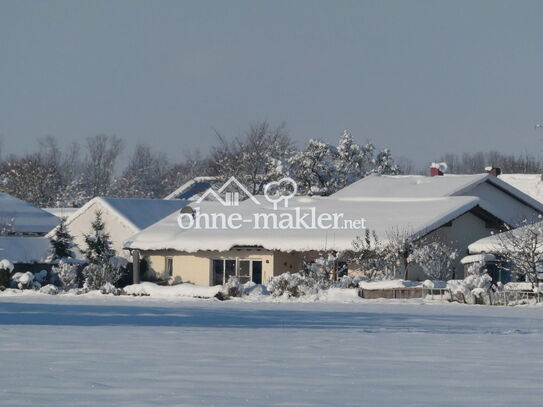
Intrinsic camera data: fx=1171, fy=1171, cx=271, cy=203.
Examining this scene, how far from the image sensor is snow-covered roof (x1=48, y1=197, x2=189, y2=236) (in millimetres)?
57156

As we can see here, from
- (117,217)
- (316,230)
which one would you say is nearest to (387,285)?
(316,230)

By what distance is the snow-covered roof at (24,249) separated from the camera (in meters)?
53.6

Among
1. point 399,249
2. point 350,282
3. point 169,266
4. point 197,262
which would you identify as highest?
point 399,249

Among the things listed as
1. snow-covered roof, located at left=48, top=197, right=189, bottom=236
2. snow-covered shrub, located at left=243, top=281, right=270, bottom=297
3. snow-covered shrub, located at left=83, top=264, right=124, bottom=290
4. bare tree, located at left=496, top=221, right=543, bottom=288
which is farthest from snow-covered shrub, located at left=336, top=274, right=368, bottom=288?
snow-covered roof, located at left=48, top=197, right=189, bottom=236

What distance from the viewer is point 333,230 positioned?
44.3m

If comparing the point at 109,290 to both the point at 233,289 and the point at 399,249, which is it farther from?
the point at 399,249

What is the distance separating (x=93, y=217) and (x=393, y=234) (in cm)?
2176

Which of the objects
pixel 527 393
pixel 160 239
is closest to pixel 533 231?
pixel 160 239

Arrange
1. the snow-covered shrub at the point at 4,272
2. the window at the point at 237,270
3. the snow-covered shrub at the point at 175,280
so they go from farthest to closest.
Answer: the snow-covered shrub at the point at 175,280 < the window at the point at 237,270 < the snow-covered shrub at the point at 4,272

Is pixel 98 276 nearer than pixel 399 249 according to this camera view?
No

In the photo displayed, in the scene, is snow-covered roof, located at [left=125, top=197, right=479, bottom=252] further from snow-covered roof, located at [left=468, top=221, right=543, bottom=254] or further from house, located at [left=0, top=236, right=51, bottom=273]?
house, located at [left=0, top=236, right=51, bottom=273]

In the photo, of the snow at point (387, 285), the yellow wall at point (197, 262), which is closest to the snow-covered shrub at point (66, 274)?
the yellow wall at point (197, 262)

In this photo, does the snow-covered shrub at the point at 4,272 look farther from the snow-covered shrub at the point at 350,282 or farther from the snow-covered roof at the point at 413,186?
the snow-covered roof at the point at 413,186

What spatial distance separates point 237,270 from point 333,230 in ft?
14.3
